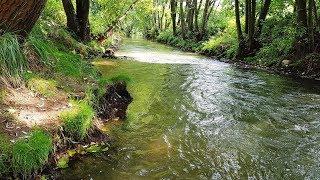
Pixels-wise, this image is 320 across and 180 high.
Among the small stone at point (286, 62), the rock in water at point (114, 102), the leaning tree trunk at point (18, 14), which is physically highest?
the leaning tree trunk at point (18, 14)

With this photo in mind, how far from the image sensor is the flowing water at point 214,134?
5.04 meters

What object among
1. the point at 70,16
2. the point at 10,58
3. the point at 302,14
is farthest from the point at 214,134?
the point at 302,14

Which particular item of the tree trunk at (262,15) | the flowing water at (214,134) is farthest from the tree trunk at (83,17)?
the tree trunk at (262,15)

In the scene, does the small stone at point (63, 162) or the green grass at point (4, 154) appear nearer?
the green grass at point (4, 154)

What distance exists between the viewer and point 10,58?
19.9 ft

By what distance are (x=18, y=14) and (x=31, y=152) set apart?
2.66 metres

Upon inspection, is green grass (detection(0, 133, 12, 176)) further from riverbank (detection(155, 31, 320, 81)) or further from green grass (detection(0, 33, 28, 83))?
riverbank (detection(155, 31, 320, 81))

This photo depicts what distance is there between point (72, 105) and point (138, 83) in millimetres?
5184

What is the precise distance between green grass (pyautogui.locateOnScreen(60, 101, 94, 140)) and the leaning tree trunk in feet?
5.42

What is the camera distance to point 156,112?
7969mm

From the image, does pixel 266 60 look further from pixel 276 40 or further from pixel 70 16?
pixel 70 16

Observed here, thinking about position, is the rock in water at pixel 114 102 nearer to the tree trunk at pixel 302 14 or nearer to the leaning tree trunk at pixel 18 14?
the leaning tree trunk at pixel 18 14

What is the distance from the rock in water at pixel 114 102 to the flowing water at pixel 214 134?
224 millimetres

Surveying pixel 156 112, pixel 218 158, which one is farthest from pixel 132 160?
pixel 156 112
